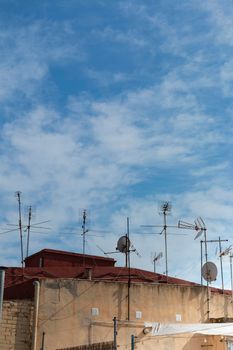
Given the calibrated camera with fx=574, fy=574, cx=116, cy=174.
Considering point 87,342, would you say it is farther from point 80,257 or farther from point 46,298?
point 80,257

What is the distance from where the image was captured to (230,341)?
23844mm

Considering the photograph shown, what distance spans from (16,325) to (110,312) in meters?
3.90

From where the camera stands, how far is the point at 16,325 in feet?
73.9

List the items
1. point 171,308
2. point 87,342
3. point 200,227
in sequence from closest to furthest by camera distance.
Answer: point 87,342, point 171,308, point 200,227

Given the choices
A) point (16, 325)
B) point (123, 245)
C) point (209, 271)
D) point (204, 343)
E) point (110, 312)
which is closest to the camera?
point (16, 325)

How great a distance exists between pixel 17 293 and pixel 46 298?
4.88 feet

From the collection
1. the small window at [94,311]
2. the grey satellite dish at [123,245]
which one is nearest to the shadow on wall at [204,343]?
the small window at [94,311]

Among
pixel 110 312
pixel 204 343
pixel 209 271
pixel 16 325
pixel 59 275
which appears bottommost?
pixel 204 343

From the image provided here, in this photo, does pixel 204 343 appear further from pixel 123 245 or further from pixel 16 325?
pixel 16 325

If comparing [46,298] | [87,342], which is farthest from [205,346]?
[46,298]

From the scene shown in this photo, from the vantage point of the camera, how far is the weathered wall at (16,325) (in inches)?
877

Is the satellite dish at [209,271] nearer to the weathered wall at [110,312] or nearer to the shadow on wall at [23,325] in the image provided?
the weathered wall at [110,312]

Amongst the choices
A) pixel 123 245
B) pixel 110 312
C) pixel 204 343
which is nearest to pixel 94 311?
pixel 110 312

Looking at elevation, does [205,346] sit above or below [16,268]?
below
